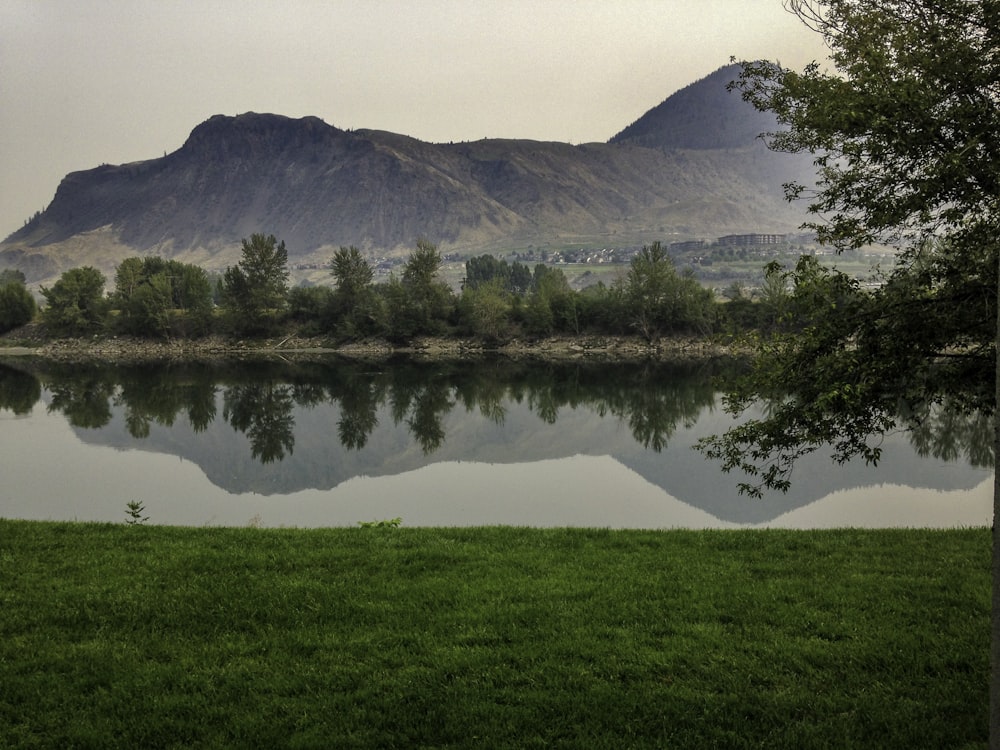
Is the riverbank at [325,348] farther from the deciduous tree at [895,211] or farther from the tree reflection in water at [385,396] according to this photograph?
the deciduous tree at [895,211]

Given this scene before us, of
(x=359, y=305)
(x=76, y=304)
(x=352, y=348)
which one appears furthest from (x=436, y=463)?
(x=76, y=304)

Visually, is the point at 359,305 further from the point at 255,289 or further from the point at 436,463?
the point at 436,463

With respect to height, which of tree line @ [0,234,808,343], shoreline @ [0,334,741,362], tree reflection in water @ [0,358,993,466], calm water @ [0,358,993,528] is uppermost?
tree line @ [0,234,808,343]

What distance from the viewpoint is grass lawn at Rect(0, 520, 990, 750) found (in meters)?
6.64

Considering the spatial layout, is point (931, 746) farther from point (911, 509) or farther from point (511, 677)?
point (911, 509)

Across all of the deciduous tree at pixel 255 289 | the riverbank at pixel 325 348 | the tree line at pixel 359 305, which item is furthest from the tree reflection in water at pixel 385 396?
the deciduous tree at pixel 255 289

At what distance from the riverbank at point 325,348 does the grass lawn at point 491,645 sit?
81.7 metres

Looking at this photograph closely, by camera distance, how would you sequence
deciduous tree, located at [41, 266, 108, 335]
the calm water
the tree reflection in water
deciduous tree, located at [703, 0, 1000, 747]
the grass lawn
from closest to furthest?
the grass lawn < deciduous tree, located at [703, 0, 1000, 747] < the calm water < the tree reflection in water < deciduous tree, located at [41, 266, 108, 335]

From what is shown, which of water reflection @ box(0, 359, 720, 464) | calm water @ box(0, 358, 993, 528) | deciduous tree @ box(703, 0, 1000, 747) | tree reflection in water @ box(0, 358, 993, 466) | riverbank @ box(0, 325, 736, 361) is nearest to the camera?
deciduous tree @ box(703, 0, 1000, 747)

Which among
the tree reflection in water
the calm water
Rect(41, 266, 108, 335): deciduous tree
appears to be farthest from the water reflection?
Rect(41, 266, 108, 335): deciduous tree

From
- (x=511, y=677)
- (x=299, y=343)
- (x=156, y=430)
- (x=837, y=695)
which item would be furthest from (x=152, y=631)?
(x=299, y=343)

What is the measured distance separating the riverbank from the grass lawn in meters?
81.7

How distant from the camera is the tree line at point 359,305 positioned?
→ 10300 centimetres

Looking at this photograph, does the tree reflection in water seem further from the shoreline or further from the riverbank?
the riverbank
